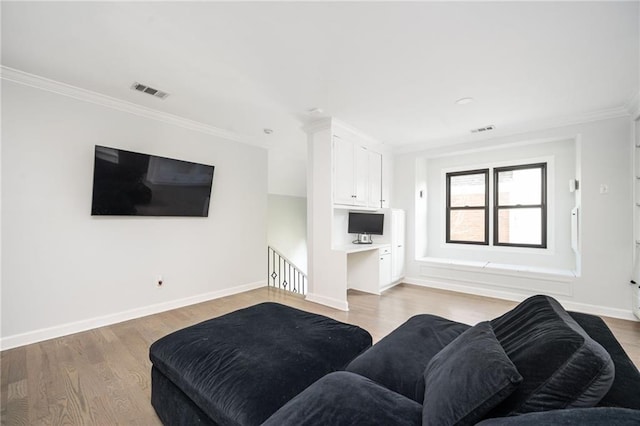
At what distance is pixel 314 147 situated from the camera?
398 centimetres

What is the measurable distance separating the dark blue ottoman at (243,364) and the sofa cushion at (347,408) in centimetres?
21

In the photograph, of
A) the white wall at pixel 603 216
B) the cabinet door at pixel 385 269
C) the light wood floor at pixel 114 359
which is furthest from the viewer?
the cabinet door at pixel 385 269

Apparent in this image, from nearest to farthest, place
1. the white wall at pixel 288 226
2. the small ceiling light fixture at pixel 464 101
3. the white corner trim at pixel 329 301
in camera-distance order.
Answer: the small ceiling light fixture at pixel 464 101, the white corner trim at pixel 329 301, the white wall at pixel 288 226

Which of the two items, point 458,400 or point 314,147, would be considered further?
point 314,147

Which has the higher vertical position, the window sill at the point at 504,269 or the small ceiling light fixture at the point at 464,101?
the small ceiling light fixture at the point at 464,101

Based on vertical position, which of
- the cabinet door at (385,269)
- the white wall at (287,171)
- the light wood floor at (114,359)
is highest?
the white wall at (287,171)

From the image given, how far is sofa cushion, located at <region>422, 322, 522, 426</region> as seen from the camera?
2.64 ft

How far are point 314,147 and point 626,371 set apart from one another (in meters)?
3.57

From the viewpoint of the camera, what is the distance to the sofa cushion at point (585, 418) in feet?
1.95

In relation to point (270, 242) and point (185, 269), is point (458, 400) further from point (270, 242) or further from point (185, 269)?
point (270, 242)

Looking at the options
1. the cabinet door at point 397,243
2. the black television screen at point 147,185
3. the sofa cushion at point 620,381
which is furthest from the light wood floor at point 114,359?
the sofa cushion at point 620,381

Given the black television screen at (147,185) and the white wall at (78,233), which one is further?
the black television screen at (147,185)

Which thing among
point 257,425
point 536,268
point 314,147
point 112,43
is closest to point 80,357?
point 257,425

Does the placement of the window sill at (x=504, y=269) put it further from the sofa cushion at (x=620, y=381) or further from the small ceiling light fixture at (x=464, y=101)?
the sofa cushion at (x=620, y=381)
